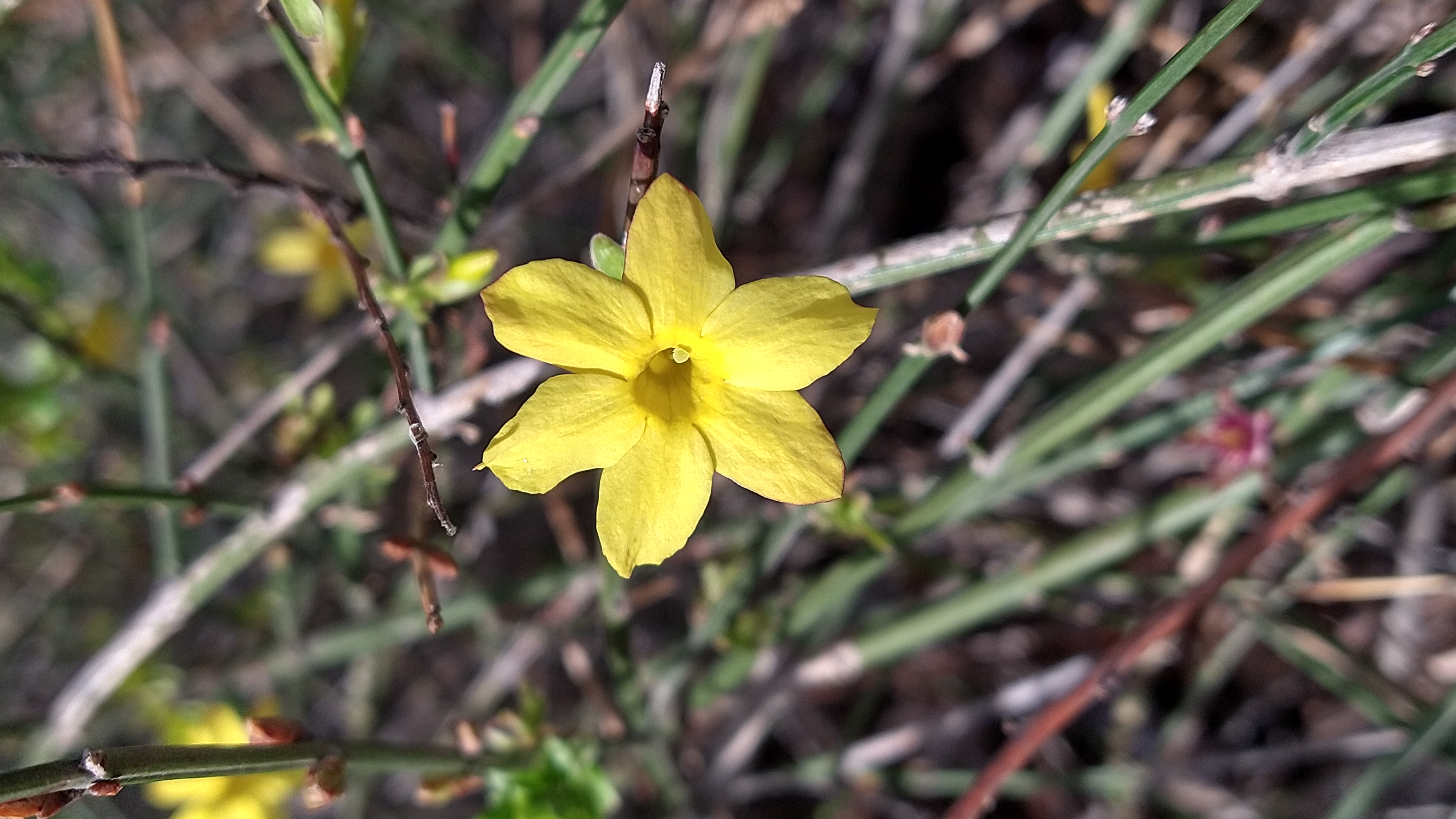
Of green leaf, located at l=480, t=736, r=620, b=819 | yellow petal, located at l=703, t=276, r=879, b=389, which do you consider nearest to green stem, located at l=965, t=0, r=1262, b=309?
yellow petal, located at l=703, t=276, r=879, b=389

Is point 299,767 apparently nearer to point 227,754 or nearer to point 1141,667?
point 227,754

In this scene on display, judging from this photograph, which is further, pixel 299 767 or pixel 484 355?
pixel 484 355

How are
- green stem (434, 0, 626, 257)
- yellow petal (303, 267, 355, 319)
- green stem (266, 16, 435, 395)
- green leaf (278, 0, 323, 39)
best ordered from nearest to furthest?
green leaf (278, 0, 323, 39), green stem (266, 16, 435, 395), green stem (434, 0, 626, 257), yellow petal (303, 267, 355, 319)

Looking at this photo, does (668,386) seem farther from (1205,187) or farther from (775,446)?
(1205,187)

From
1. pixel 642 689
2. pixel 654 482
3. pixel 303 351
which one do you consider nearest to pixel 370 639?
pixel 642 689

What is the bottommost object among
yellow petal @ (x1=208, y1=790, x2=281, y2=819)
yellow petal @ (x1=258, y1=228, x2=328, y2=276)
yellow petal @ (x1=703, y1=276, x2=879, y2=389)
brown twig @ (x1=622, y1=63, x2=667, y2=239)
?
yellow petal @ (x1=208, y1=790, x2=281, y2=819)

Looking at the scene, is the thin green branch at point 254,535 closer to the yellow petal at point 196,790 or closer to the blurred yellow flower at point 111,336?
the yellow petal at point 196,790

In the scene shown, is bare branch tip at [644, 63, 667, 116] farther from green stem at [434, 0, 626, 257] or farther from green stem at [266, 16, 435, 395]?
green stem at [266, 16, 435, 395]

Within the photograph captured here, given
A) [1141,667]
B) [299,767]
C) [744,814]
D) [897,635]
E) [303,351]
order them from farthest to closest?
[303,351] < [744,814] < [1141,667] < [897,635] < [299,767]
